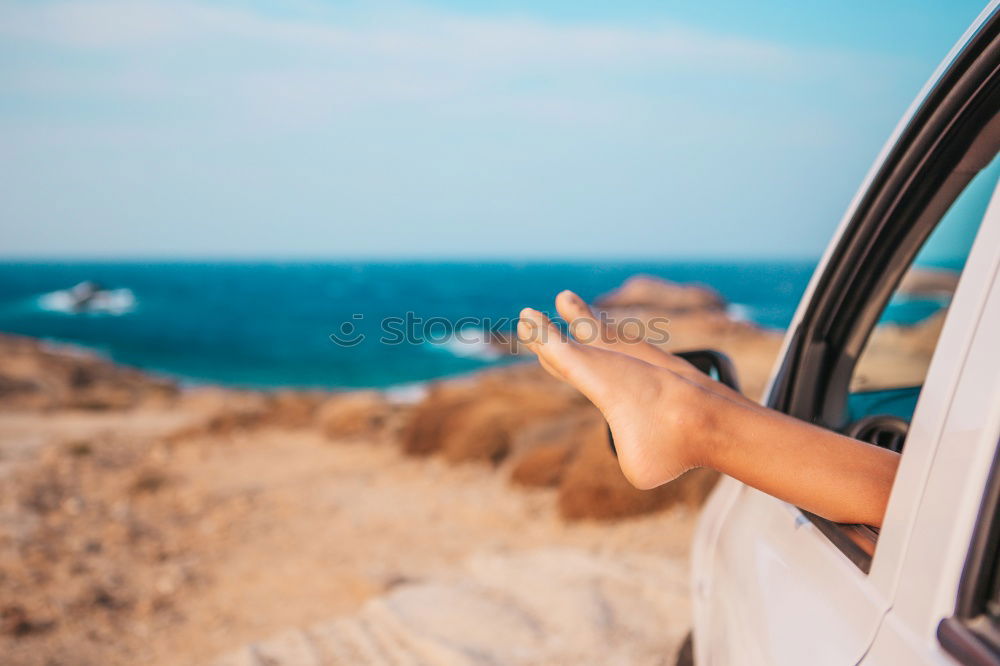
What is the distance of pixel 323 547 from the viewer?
589 cm

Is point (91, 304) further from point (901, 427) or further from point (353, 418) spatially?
point (901, 427)

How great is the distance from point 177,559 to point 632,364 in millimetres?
5357

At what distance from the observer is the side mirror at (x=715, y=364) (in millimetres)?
1671

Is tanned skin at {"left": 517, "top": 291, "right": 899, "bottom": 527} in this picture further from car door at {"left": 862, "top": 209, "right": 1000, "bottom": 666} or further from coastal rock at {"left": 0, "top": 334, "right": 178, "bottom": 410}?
coastal rock at {"left": 0, "top": 334, "right": 178, "bottom": 410}

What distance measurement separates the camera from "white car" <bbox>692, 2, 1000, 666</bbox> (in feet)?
2.63

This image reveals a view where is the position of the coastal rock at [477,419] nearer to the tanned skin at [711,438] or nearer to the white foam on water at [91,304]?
the tanned skin at [711,438]

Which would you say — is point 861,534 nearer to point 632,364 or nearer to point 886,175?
point 632,364

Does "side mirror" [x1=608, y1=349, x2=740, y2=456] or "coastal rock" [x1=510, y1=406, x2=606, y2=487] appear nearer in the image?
"side mirror" [x1=608, y1=349, x2=740, y2=456]

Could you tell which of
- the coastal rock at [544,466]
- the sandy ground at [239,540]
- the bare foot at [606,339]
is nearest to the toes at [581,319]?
the bare foot at [606,339]

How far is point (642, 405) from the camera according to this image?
1.34 metres

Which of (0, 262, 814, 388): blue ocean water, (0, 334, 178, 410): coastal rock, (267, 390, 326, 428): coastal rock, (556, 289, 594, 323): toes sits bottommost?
(0, 262, 814, 388): blue ocean water

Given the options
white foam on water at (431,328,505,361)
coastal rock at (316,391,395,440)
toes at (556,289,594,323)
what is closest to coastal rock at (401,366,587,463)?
coastal rock at (316,391,395,440)

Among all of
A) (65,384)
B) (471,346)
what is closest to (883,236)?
(65,384)

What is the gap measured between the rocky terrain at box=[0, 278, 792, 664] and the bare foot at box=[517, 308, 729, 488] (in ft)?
7.03
